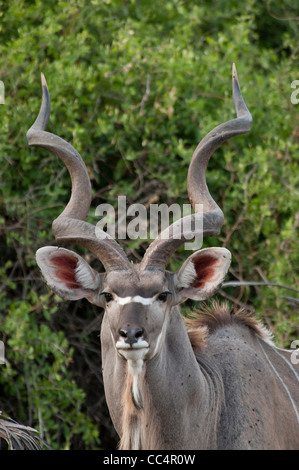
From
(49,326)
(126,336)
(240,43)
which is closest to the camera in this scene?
(126,336)

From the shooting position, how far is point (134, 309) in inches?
116

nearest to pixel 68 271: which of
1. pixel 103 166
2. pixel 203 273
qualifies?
pixel 203 273

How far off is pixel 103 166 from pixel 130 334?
9.44ft

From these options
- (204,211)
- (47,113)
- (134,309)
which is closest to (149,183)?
(47,113)

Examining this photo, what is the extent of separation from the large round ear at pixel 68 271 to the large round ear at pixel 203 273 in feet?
1.06

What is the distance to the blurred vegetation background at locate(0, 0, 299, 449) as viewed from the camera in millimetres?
5059

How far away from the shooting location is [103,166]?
5594 mm

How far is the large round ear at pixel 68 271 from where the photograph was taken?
10.6 feet

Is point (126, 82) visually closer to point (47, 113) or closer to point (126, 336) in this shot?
point (47, 113)

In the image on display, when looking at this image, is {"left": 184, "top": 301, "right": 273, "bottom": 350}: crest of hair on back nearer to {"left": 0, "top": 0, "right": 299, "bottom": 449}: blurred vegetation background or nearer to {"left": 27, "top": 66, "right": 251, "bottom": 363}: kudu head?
{"left": 27, "top": 66, "right": 251, "bottom": 363}: kudu head

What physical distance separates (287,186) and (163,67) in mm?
1131
